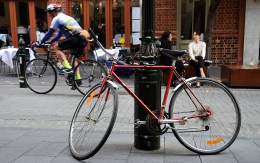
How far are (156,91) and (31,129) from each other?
7.25 feet

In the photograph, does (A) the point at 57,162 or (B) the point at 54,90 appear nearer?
(A) the point at 57,162

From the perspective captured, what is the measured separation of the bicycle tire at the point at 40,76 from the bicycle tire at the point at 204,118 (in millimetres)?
4275

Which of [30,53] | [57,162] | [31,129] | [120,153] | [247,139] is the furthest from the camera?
[30,53]

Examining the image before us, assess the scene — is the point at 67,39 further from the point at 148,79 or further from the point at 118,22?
the point at 118,22

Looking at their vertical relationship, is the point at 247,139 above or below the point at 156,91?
below

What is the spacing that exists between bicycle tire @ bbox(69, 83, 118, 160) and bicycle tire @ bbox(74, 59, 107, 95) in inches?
120

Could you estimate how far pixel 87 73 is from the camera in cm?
710

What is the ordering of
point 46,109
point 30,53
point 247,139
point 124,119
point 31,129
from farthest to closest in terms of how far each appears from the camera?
point 30,53, point 46,109, point 124,119, point 31,129, point 247,139

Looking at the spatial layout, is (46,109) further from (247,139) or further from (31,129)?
(247,139)

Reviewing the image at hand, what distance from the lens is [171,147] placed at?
396 centimetres

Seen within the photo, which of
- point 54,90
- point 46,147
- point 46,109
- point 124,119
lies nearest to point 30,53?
point 54,90

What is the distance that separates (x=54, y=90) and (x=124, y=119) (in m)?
3.16

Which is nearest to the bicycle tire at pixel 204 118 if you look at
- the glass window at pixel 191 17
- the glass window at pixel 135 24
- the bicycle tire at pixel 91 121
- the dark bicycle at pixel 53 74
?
the bicycle tire at pixel 91 121

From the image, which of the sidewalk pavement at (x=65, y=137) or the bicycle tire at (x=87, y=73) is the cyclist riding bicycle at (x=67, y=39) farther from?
the sidewalk pavement at (x=65, y=137)
